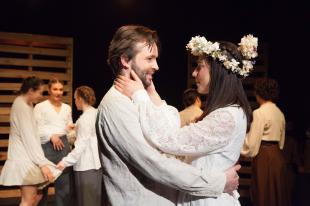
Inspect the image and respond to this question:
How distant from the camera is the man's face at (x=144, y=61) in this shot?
7.13 ft

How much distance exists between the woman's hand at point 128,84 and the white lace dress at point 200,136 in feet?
0.10

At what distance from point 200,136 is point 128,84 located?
39 cm

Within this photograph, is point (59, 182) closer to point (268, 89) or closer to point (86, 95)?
point (86, 95)

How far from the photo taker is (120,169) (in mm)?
2062

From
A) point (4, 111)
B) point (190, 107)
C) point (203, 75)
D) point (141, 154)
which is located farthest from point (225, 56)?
point (4, 111)

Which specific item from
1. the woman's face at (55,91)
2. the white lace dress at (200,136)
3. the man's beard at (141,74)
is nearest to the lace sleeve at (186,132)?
the white lace dress at (200,136)

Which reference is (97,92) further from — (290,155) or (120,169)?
(120,169)

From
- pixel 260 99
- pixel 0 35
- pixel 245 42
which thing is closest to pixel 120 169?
pixel 245 42

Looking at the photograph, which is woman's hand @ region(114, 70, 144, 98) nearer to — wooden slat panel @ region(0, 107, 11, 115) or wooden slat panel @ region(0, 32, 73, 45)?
wooden slat panel @ region(0, 32, 73, 45)

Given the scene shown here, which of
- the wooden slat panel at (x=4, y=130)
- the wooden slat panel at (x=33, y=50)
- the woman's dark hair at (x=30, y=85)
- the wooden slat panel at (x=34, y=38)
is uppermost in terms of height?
the wooden slat panel at (x=34, y=38)

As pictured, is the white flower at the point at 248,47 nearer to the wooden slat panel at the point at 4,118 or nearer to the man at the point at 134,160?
the man at the point at 134,160

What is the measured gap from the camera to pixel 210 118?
221 centimetres

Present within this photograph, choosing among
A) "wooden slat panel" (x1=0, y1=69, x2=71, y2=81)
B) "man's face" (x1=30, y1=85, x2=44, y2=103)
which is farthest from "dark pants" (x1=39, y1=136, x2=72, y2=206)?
"wooden slat panel" (x1=0, y1=69, x2=71, y2=81)

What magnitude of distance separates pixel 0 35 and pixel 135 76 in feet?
15.0
